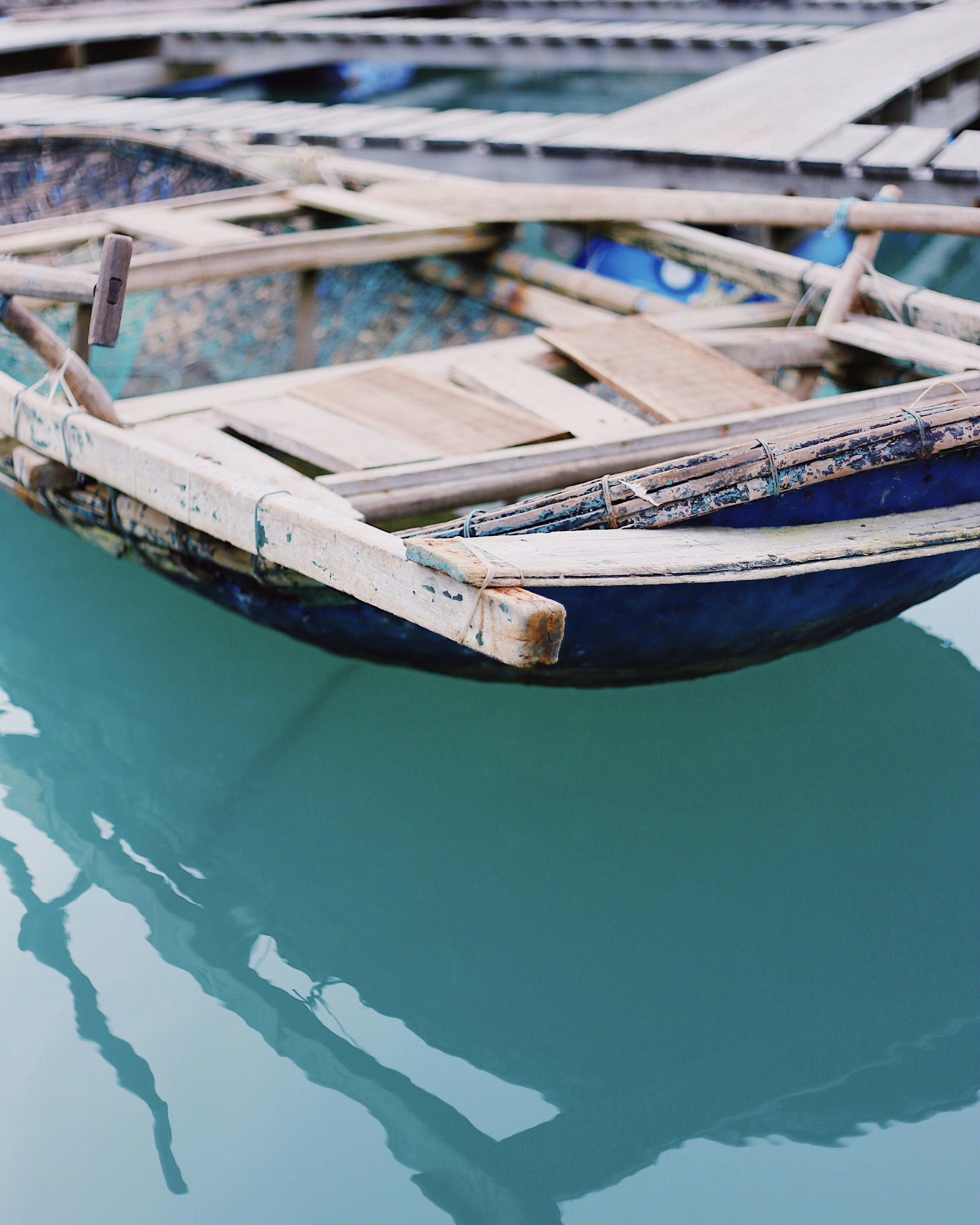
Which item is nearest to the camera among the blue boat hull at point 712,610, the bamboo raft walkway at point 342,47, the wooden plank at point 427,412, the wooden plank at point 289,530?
the wooden plank at point 289,530

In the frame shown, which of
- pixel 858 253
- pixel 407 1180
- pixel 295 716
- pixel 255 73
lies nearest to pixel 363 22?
pixel 255 73

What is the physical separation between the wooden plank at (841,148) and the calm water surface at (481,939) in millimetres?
2506

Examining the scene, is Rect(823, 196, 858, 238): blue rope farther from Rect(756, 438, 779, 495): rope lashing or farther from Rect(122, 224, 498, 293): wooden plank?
Rect(756, 438, 779, 495): rope lashing

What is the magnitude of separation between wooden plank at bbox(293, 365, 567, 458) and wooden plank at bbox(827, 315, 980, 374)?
90 centimetres

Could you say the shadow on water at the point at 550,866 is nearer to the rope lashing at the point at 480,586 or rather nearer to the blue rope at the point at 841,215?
the rope lashing at the point at 480,586

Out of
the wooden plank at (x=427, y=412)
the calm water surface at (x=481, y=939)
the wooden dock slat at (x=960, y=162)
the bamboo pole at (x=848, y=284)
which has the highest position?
the wooden dock slat at (x=960, y=162)

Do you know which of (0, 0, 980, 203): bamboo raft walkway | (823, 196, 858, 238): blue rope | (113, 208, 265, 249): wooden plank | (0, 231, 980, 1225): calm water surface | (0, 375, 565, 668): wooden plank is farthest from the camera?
(0, 0, 980, 203): bamboo raft walkway

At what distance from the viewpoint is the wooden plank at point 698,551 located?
5.06ft

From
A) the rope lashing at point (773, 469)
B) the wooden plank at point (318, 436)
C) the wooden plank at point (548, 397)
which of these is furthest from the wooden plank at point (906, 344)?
the wooden plank at point (318, 436)

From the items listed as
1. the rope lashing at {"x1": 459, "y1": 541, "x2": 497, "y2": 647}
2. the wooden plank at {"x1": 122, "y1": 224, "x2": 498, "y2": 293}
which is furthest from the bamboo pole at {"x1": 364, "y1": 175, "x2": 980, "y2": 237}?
the rope lashing at {"x1": 459, "y1": 541, "x2": 497, "y2": 647}

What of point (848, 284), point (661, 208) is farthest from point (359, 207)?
point (848, 284)

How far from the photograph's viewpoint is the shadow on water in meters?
1.78

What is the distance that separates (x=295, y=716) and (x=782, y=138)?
12.7 feet

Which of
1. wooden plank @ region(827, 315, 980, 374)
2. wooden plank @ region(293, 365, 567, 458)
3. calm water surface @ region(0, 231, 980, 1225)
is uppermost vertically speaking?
wooden plank @ region(827, 315, 980, 374)
